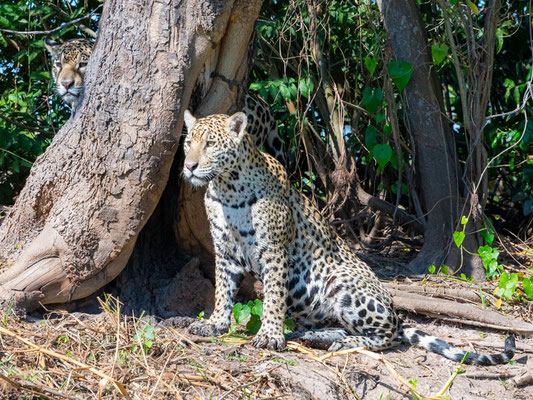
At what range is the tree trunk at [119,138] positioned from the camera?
6.02m

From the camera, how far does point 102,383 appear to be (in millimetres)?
4406

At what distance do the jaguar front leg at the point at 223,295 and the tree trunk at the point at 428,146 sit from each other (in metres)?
2.53

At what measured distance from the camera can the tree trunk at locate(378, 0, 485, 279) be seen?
25.6 feet

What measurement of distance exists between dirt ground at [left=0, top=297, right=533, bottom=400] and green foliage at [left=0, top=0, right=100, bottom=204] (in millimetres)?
2570

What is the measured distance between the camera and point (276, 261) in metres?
6.14

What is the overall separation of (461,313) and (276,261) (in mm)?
2042

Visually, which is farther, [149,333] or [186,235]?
[186,235]

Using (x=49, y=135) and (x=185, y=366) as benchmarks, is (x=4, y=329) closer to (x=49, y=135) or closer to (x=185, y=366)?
(x=185, y=366)

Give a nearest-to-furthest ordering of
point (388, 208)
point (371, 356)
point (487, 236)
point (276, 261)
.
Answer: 1. point (371, 356)
2. point (276, 261)
3. point (487, 236)
4. point (388, 208)

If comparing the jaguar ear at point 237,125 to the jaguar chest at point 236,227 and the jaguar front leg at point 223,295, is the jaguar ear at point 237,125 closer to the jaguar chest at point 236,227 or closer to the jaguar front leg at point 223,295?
the jaguar chest at point 236,227

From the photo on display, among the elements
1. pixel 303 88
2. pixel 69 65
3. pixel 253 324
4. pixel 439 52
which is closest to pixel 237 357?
pixel 253 324

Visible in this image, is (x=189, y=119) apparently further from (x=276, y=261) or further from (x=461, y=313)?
(x=461, y=313)

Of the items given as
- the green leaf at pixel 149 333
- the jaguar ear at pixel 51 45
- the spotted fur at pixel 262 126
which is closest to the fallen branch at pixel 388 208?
the spotted fur at pixel 262 126

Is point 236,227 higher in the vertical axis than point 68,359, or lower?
higher
